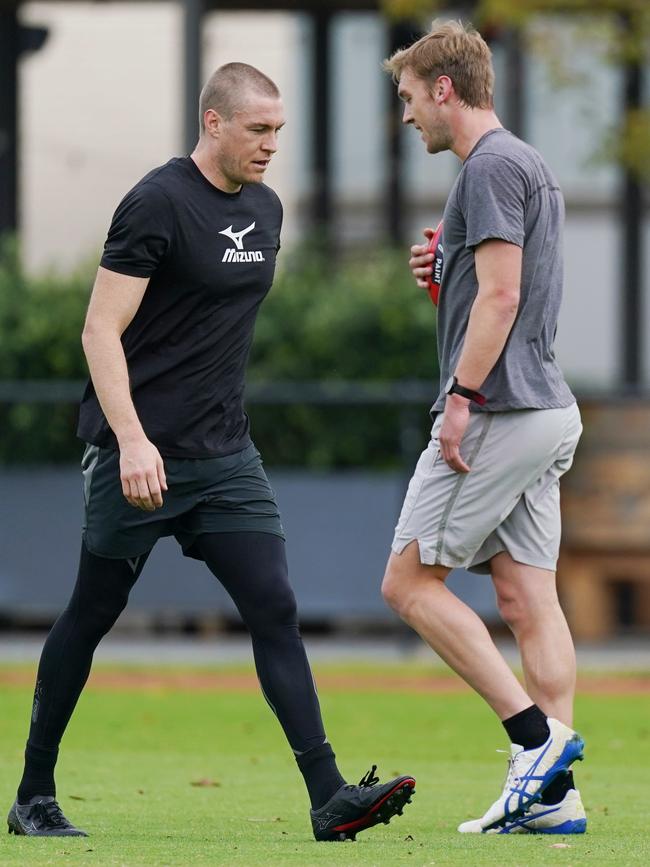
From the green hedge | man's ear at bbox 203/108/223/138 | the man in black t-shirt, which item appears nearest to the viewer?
the man in black t-shirt

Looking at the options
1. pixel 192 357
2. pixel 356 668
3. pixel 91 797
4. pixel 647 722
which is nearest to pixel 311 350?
pixel 356 668

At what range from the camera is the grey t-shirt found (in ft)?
16.3

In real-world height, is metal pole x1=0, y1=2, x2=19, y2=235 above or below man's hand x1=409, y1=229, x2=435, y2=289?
above

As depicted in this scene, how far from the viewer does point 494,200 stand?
4930mm

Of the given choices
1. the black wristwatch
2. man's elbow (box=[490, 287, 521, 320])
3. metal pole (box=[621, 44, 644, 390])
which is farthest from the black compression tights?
metal pole (box=[621, 44, 644, 390])

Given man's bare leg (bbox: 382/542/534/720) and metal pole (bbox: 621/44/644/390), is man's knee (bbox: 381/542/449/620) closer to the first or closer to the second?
man's bare leg (bbox: 382/542/534/720)

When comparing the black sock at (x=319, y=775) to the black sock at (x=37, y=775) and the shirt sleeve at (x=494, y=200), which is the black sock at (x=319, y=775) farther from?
the shirt sleeve at (x=494, y=200)

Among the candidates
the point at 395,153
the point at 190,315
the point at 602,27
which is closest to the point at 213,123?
the point at 190,315

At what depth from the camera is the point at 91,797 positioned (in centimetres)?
604

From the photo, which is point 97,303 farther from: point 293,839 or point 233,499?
point 293,839

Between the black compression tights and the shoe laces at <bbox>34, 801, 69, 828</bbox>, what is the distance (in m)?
0.04

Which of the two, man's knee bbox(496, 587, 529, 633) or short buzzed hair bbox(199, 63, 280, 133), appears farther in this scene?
man's knee bbox(496, 587, 529, 633)

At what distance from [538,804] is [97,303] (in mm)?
1840

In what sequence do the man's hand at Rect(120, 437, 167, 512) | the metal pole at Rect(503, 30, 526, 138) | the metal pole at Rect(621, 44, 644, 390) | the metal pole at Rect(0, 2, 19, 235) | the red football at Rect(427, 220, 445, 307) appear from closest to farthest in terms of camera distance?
the man's hand at Rect(120, 437, 167, 512)
the red football at Rect(427, 220, 445, 307)
the metal pole at Rect(503, 30, 526, 138)
the metal pole at Rect(621, 44, 644, 390)
the metal pole at Rect(0, 2, 19, 235)
